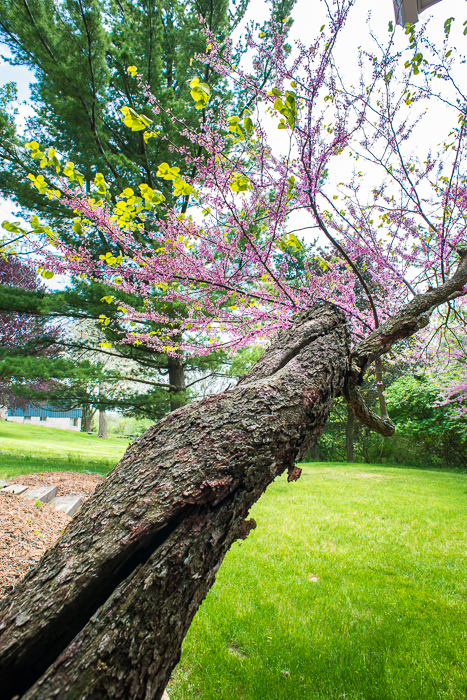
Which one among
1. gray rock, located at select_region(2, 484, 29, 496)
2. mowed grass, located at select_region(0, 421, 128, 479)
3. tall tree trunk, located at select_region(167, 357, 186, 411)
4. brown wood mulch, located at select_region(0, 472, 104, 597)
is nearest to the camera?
brown wood mulch, located at select_region(0, 472, 104, 597)

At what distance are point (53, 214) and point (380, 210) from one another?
22.9 feet

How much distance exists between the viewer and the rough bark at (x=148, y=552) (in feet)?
2.62

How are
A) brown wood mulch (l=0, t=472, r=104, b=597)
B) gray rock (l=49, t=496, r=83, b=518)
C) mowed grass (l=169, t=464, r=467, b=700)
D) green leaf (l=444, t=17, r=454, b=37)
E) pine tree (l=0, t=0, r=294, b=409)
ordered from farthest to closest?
pine tree (l=0, t=0, r=294, b=409), gray rock (l=49, t=496, r=83, b=518), green leaf (l=444, t=17, r=454, b=37), brown wood mulch (l=0, t=472, r=104, b=597), mowed grass (l=169, t=464, r=467, b=700)

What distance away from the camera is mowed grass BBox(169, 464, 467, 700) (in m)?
2.04

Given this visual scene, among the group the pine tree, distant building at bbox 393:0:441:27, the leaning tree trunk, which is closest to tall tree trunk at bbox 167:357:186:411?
the pine tree

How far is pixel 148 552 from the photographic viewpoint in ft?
3.28

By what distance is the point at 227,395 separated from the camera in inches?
54.2

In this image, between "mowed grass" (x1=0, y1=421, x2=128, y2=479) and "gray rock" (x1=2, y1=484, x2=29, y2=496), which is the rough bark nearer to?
"gray rock" (x1=2, y1=484, x2=29, y2=496)

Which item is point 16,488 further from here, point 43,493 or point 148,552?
point 148,552

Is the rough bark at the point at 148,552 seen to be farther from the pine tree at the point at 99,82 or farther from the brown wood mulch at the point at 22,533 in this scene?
the pine tree at the point at 99,82

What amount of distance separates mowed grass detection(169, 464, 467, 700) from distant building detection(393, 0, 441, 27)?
5.39m

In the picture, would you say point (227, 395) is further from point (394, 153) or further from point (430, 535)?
point (430, 535)

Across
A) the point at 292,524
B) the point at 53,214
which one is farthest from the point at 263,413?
the point at 53,214

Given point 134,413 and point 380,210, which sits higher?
point 380,210
